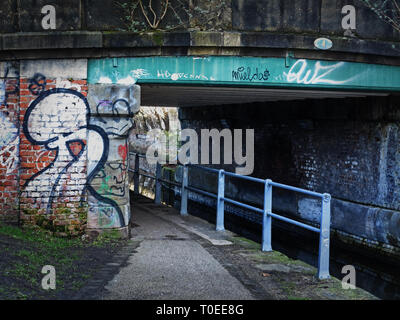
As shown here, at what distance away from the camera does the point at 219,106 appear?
15156 mm

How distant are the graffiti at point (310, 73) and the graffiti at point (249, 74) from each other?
0.35 m

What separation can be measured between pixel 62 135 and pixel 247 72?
313 centimetres

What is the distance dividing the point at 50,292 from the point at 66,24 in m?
4.18

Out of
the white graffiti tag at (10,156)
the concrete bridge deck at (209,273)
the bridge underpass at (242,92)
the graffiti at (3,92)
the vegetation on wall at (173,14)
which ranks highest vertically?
the vegetation on wall at (173,14)

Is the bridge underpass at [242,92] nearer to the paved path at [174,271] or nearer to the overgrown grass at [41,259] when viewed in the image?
the paved path at [174,271]

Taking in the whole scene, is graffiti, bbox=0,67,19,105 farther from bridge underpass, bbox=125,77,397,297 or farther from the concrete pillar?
bridge underpass, bbox=125,77,397,297

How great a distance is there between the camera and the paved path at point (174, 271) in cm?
523

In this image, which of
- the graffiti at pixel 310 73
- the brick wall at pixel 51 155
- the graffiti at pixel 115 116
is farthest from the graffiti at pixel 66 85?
the graffiti at pixel 310 73

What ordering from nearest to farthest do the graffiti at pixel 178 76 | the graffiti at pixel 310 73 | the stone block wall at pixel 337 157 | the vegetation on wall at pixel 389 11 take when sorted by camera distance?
1. the graffiti at pixel 178 76
2. the graffiti at pixel 310 73
3. the vegetation on wall at pixel 389 11
4. the stone block wall at pixel 337 157

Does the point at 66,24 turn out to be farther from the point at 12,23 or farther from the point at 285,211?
the point at 285,211

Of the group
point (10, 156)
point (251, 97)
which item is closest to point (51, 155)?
point (10, 156)

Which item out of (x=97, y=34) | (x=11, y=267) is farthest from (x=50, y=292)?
(x=97, y=34)

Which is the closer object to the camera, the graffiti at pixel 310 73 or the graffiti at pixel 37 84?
the graffiti at pixel 37 84
